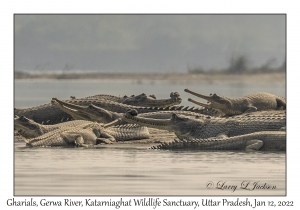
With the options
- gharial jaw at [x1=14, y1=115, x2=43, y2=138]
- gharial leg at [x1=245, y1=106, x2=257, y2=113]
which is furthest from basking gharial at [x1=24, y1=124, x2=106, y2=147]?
gharial leg at [x1=245, y1=106, x2=257, y2=113]

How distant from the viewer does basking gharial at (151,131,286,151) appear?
53.2ft

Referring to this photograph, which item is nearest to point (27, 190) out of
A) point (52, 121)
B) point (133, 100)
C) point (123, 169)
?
point (123, 169)

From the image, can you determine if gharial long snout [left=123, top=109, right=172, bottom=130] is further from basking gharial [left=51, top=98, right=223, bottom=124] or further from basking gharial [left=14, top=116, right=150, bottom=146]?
basking gharial [left=51, top=98, right=223, bottom=124]

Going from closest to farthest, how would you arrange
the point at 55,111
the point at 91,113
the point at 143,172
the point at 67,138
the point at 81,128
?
the point at 143,172, the point at 67,138, the point at 81,128, the point at 91,113, the point at 55,111

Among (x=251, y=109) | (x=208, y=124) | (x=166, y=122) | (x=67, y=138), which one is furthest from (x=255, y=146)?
(x=251, y=109)

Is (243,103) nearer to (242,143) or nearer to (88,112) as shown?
(88,112)

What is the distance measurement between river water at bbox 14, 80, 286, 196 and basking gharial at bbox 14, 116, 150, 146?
1297 millimetres

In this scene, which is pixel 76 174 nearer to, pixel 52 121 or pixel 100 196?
pixel 100 196

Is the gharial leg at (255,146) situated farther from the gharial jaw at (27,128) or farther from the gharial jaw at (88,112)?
the gharial jaw at (88,112)

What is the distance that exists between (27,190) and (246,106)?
11.4 meters

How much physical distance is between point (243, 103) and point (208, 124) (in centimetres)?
548

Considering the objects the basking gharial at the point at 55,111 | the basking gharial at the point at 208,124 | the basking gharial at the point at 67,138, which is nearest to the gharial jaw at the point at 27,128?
the basking gharial at the point at 67,138

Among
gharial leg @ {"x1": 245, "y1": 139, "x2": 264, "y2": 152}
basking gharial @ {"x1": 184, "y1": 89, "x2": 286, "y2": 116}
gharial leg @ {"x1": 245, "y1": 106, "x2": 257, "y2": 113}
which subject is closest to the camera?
gharial leg @ {"x1": 245, "y1": 139, "x2": 264, "y2": 152}

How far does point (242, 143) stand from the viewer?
1636cm
